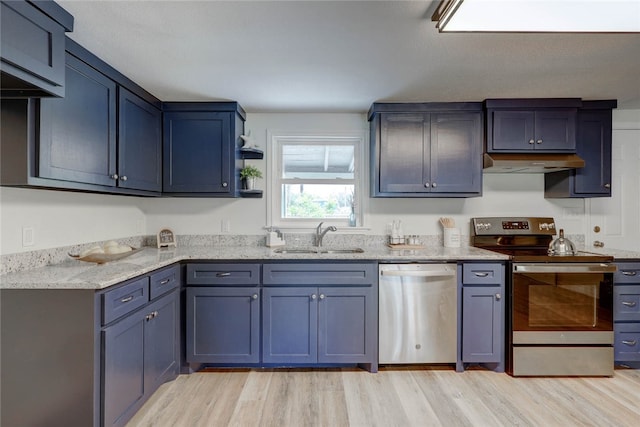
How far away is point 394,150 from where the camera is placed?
290cm

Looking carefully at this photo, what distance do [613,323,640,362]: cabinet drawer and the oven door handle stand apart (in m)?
0.51

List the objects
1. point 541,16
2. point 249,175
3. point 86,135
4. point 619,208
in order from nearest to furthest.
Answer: point 541,16
point 86,135
point 249,175
point 619,208

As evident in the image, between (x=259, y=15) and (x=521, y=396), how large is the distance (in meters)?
2.84

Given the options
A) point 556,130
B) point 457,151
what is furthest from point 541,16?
point 556,130

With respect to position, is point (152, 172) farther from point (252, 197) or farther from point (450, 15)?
point (450, 15)

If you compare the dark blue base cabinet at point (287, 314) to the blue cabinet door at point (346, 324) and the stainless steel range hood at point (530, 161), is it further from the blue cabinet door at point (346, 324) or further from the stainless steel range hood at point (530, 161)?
the stainless steel range hood at point (530, 161)

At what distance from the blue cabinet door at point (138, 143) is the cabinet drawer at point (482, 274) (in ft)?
8.39

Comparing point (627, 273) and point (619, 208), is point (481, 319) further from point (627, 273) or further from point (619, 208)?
point (619, 208)

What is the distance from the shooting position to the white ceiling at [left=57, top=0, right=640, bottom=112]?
160cm

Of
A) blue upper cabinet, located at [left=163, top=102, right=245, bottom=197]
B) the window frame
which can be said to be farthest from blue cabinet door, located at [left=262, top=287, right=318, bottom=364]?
blue upper cabinet, located at [left=163, top=102, right=245, bottom=197]

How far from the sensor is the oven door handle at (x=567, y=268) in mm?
2482

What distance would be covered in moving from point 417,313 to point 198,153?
2223mm

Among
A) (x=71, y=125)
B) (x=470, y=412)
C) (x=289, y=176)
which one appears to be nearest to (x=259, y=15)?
(x=71, y=125)

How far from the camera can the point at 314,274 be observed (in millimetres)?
2549
